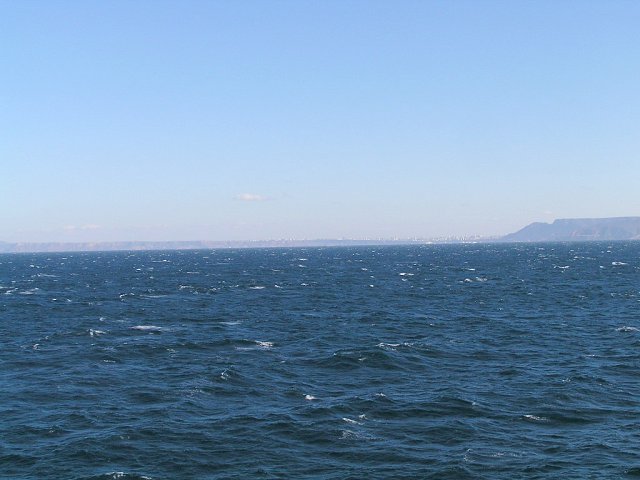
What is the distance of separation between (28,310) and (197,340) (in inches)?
1598

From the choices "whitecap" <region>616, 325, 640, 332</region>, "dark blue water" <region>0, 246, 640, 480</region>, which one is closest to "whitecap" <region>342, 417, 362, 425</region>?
"dark blue water" <region>0, 246, 640, 480</region>

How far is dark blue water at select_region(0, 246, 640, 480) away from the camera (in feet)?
99.1

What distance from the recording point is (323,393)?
4297 centimetres

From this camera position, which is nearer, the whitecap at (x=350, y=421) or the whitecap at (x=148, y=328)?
the whitecap at (x=350, y=421)

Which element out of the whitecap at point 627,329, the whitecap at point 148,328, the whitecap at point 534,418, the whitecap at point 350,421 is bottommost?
the whitecap at point 534,418

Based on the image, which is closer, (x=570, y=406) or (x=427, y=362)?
(x=570, y=406)

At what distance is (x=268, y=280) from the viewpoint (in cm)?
15062

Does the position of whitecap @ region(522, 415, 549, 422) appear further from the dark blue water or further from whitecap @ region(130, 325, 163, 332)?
whitecap @ region(130, 325, 163, 332)

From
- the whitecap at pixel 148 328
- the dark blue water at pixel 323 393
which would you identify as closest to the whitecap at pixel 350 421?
the dark blue water at pixel 323 393

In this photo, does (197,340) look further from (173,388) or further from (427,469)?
(427,469)

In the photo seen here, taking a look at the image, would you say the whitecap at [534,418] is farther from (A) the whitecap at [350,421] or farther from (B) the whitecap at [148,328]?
(B) the whitecap at [148,328]

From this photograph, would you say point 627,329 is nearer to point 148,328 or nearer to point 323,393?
point 323,393

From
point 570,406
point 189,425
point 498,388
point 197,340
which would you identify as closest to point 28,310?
point 197,340

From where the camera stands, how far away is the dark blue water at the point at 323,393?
30.2m
